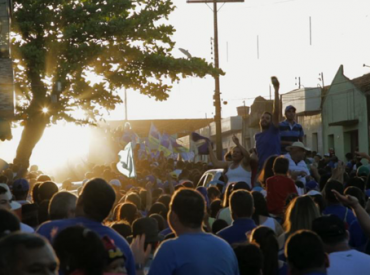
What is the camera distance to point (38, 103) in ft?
91.9

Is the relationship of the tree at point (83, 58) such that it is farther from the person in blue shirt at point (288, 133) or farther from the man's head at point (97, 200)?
the man's head at point (97, 200)

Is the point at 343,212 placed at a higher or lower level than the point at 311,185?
lower

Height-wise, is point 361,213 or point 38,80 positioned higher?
point 38,80

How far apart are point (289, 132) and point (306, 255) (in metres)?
7.30

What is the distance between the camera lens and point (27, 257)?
3.61m

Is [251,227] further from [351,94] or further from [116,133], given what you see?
[351,94]

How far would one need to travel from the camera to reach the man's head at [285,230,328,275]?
525 cm

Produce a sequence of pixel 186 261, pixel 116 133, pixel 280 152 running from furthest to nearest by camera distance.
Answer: pixel 116 133, pixel 280 152, pixel 186 261

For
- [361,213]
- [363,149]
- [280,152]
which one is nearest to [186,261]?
[361,213]

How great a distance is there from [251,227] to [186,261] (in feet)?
6.49

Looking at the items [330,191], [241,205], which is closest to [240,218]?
[241,205]

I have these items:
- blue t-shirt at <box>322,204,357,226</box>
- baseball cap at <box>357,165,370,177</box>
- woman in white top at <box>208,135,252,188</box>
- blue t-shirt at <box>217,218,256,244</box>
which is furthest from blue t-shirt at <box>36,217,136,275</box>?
baseball cap at <box>357,165,370,177</box>

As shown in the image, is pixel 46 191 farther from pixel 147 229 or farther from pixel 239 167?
pixel 239 167

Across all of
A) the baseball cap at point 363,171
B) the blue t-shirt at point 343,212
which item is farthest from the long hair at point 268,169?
the baseball cap at point 363,171
